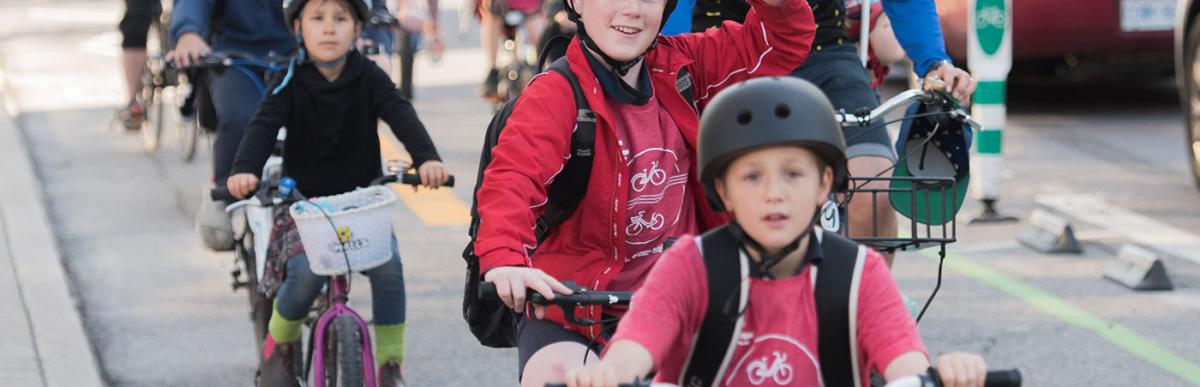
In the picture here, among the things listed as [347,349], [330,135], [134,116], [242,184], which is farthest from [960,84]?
[134,116]

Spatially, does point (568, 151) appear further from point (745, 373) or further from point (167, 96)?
point (167, 96)

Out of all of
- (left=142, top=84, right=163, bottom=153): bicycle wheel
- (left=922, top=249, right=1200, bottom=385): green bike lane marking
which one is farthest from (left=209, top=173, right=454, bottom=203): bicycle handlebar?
(left=142, top=84, right=163, bottom=153): bicycle wheel

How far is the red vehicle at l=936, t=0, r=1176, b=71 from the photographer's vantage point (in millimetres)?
11609

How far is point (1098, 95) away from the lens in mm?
13406

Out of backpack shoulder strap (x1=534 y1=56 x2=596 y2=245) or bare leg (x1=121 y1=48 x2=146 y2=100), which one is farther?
bare leg (x1=121 y1=48 x2=146 y2=100)

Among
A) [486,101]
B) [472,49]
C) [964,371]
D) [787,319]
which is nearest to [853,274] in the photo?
[787,319]

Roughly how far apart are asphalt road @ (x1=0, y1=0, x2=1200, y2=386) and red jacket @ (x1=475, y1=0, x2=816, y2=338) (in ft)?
7.74

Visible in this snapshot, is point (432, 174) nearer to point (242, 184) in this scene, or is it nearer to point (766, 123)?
point (242, 184)

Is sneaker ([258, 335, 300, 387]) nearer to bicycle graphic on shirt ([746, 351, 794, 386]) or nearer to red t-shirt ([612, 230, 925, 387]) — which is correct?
red t-shirt ([612, 230, 925, 387])

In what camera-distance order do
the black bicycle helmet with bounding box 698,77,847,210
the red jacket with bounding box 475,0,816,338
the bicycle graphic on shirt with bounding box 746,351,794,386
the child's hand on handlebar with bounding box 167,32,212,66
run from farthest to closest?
the child's hand on handlebar with bounding box 167,32,212,66 < the red jacket with bounding box 475,0,816,338 < the bicycle graphic on shirt with bounding box 746,351,794,386 < the black bicycle helmet with bounding box 698,77,847,210

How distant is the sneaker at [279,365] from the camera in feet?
18.3

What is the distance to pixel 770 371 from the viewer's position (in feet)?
11.0

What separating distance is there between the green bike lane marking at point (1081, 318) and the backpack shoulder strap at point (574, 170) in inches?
121

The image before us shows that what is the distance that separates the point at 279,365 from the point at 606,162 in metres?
1.92
